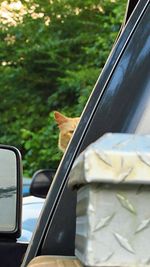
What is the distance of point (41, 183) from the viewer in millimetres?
3254

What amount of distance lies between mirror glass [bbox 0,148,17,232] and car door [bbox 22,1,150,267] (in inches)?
44.8

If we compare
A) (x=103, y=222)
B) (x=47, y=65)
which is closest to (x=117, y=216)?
(x=103, y=222)

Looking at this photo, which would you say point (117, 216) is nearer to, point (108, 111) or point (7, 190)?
point (108, 111)

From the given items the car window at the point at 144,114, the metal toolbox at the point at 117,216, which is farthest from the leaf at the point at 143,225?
the car window at the point at 144,114

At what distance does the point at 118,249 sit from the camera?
0.96m

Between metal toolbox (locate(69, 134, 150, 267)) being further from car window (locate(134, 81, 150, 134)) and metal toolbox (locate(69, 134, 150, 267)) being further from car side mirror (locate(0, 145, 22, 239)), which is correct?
car side mirror (locate(0, 145, 22, 239))

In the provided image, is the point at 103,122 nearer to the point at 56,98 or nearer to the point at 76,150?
the point at 76,150

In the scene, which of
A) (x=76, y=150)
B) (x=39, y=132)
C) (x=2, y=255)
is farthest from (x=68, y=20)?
(x=76, y=150)

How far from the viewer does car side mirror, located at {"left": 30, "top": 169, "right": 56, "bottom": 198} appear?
323cm

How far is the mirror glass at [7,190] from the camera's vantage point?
2.69 metres

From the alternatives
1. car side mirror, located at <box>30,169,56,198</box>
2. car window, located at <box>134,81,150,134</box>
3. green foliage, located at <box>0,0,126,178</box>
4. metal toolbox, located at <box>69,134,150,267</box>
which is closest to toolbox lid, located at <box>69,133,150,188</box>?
metal toolbox, located at <box>69,134,150,267</box>

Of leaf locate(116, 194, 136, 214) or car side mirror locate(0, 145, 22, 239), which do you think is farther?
car side mirror locate(0, 145, 22, 239)

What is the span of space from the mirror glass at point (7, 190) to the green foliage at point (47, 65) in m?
12.2

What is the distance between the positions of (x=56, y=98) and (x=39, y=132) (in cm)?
81
